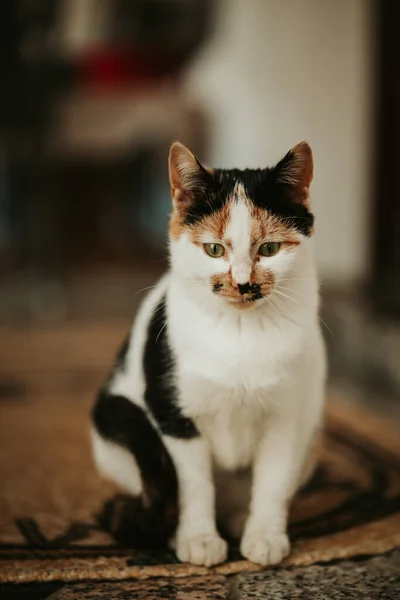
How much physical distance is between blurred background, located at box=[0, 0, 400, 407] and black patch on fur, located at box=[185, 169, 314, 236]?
6.50ft

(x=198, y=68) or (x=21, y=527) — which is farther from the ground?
(x=198, y=68)

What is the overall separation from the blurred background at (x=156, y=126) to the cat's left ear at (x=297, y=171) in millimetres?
2012

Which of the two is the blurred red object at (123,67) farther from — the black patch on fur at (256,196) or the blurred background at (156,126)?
the black patch on fur at (256,196)

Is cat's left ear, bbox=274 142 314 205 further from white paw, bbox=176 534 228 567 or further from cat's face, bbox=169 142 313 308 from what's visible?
white paw, bbox=176 534 228 567

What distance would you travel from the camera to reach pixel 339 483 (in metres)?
1.36

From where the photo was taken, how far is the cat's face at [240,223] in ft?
3.05

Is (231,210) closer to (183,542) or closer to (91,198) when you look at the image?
(183,542)

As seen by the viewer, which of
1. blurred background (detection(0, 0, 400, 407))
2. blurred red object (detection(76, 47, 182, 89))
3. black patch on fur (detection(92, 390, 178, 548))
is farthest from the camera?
blurred red object (detection(76, 47, 182, 89))

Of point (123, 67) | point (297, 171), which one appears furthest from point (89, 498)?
point (123, 67)

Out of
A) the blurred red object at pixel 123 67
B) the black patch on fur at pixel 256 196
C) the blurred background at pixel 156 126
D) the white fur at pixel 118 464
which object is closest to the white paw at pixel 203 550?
the white fur at pixel 118 464

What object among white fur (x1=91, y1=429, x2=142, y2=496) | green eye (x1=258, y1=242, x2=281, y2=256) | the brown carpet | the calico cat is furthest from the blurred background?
green eye (x1=258, y1=242, x2=281, y2=256)

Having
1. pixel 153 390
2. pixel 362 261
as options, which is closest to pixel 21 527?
pixel 153 390

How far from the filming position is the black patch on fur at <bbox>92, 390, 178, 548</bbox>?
40.4 inches

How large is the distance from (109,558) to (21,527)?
198 mm
